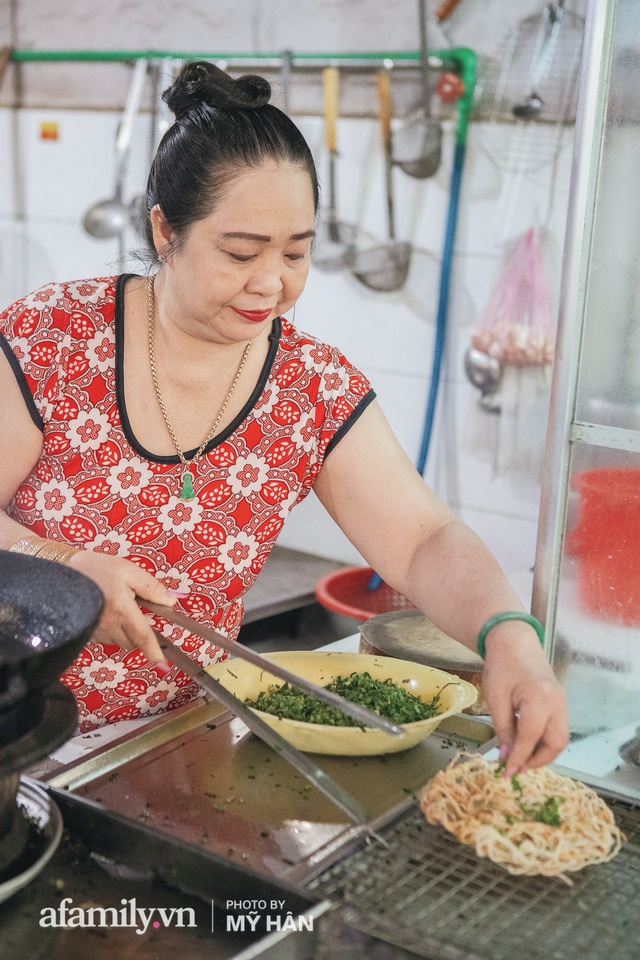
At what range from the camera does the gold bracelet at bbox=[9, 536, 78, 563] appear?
1361 millimetres

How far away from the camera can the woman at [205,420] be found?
1.49m

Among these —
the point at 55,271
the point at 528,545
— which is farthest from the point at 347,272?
the point at 55,271

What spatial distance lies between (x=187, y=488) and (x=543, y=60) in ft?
5.91

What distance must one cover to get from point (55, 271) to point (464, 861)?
3.26 metres

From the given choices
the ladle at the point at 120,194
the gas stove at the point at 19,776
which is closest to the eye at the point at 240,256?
the gas stove at the point at 19,776

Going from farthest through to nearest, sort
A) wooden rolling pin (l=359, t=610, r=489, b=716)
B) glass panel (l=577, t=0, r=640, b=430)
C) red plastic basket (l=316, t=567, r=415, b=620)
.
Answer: red plastic basket (l=316, t=567, r=415, b=620) < wooden rolling pin (l=359, t=610, r=489, b=716) < glass panel (l=577, t=0, r=640, b=430)

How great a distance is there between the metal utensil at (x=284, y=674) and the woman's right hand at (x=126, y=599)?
0.02m

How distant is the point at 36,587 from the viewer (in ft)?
3.45

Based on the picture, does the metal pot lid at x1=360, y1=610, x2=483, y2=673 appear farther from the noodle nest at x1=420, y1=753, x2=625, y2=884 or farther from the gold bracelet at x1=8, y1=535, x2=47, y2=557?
the gold bracelet at x1=8, y1=535, x2=47, y2=557

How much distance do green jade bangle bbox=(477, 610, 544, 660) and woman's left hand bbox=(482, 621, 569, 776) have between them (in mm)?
11

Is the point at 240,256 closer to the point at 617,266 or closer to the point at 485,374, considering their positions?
the point at 617,266

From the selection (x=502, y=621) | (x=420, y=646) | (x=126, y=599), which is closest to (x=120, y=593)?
(x=126, y=599)

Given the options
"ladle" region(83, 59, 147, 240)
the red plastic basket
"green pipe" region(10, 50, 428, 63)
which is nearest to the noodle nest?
the red plastic basket

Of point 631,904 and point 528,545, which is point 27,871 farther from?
point 528,545
